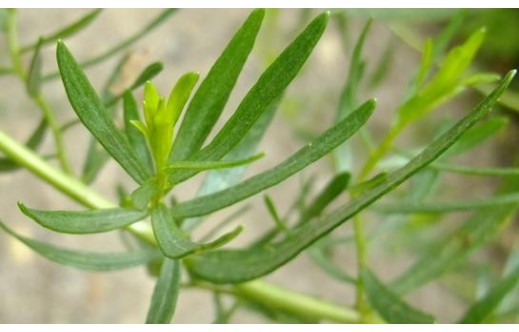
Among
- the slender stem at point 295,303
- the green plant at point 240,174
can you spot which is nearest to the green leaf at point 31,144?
the green plant at point 240,174

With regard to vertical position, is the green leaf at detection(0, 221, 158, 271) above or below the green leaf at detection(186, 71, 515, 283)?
above

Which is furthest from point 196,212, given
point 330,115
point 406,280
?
point 330,115

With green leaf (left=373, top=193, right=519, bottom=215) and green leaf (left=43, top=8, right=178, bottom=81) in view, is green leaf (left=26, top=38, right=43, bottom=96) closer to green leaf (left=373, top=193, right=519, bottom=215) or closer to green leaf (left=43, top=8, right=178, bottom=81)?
green leaf (left=43, top=8, right=178, bottom=81)

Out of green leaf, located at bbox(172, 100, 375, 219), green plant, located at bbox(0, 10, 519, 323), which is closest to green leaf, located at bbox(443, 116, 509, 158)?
green plant, located at bbox(0, 10, 519, 323)

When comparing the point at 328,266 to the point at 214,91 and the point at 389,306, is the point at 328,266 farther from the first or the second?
the point at 214,91

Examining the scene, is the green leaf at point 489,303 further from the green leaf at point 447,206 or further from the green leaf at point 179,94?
the green leaf at point 179,94

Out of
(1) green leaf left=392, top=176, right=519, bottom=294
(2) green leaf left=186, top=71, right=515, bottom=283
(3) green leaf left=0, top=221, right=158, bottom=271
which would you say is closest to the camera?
(2) green leaf left=186, top=71, right=515, bottom=283
